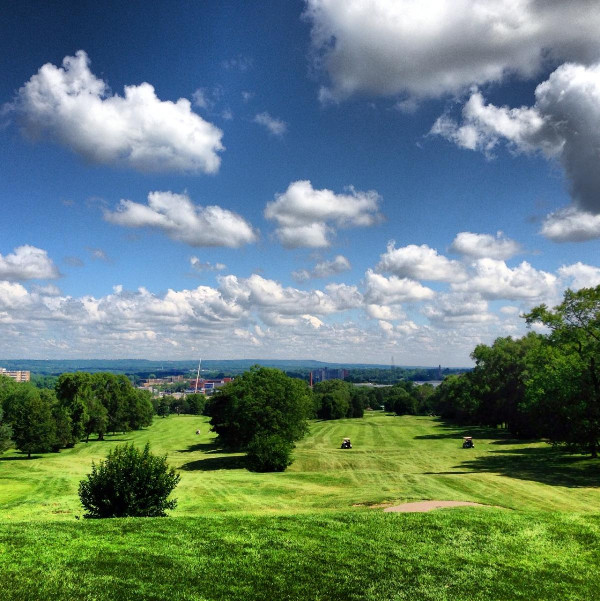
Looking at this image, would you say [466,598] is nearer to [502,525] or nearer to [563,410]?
[502,525]

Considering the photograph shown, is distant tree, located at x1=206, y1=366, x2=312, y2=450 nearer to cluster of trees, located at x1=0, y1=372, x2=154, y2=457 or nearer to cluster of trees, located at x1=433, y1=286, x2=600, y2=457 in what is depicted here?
cluster of trees, located at x1=433, y1=286, x2=600, y2=457

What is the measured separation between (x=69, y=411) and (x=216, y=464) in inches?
1498

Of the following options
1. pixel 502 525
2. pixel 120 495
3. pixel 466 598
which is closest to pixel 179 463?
pixel 120 495

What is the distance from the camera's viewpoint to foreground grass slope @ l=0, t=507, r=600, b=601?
1088cm

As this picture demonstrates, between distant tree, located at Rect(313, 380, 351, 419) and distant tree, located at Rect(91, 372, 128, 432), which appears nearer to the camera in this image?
distant tree, located at Rect(91, 372, 128, 432)

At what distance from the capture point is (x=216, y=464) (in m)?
47.5

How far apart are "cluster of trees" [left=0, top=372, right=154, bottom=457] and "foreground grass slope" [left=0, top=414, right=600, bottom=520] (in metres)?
4.03

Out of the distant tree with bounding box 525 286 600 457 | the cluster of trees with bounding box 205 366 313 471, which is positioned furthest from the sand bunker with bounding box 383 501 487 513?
the cluster of trees with bounding box 205 366 313 471

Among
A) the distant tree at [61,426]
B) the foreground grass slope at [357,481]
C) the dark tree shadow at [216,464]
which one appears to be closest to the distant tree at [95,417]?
the distant tree at [61,426]

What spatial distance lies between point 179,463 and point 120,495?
34511 millimetres

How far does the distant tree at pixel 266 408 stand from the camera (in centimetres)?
4753

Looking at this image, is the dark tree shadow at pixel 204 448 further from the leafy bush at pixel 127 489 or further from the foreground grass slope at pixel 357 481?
the leafy bush at pixel 127 489

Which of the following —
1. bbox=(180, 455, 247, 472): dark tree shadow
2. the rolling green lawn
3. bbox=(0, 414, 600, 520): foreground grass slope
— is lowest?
bbox=(180, 455, 247, 472): dark tree shadow

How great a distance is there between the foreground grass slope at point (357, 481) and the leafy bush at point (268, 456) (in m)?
1.67
